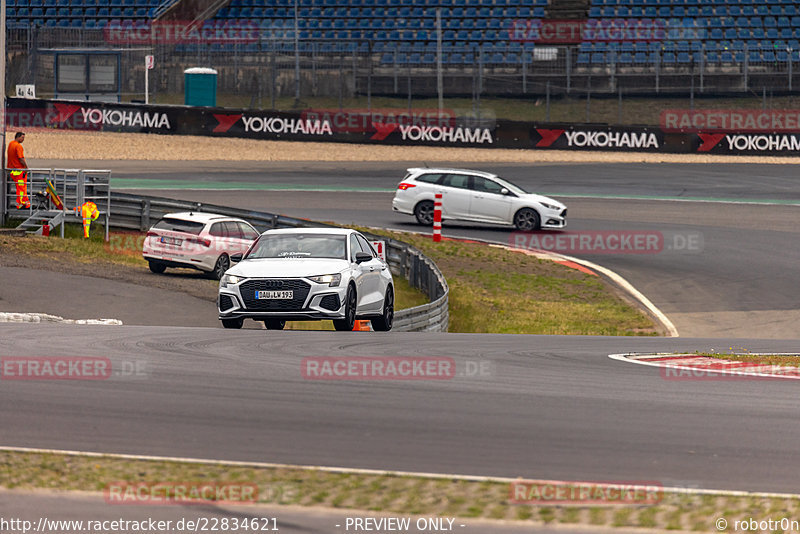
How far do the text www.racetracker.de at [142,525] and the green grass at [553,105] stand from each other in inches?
1659

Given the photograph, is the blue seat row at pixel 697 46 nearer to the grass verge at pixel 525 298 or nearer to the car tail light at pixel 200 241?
the grass verge at pixel 525 298

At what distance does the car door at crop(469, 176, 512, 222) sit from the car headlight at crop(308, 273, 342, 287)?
49.5 feet

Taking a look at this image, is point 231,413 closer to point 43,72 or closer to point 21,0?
point 43,72

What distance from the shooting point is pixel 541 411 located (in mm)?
8602

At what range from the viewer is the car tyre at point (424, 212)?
29359mm

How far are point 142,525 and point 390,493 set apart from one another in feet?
4.74

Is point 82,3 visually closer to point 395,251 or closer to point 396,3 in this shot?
point 396,3

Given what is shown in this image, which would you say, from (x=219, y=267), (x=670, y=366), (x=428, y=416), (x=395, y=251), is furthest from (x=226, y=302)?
(x=395, y=251)

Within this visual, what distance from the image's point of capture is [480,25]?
173 ft

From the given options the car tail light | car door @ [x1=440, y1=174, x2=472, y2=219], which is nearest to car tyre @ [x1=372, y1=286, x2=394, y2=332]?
the car tail light

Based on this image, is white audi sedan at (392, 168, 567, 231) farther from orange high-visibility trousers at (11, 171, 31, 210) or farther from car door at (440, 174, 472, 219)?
orange high-visibility trousers at (11, 171, 31, 210)

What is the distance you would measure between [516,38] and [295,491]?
154 ft

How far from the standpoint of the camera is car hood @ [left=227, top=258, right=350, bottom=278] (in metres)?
13.8

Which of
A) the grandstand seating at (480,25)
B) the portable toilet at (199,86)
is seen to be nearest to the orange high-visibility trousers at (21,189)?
the portable toilet at (199,86)
